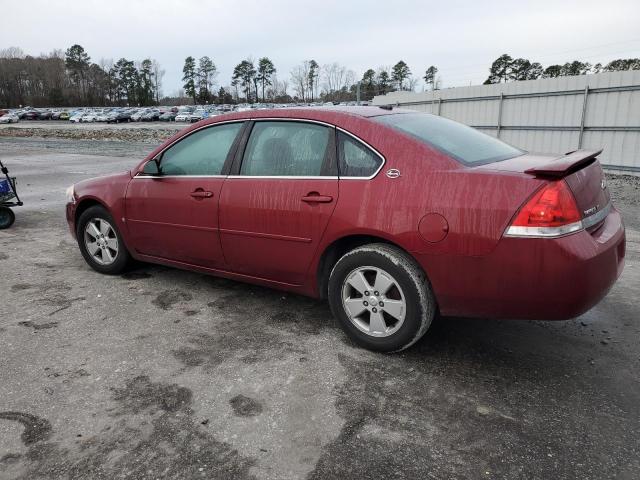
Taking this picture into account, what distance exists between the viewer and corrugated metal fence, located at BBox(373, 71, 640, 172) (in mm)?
12266

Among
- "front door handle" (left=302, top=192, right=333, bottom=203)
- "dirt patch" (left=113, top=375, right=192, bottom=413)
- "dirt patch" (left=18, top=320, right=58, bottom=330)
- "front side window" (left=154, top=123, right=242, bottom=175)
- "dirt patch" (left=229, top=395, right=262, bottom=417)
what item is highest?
"front side window" (left=154, top=123, right=242, bottom=175)

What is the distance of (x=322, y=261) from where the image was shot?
3562mm

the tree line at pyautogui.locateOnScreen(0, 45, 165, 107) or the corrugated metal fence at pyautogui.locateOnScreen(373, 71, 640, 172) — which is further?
the tree line at pyautogui.locateOnScreen(0, 45, 165, 107)

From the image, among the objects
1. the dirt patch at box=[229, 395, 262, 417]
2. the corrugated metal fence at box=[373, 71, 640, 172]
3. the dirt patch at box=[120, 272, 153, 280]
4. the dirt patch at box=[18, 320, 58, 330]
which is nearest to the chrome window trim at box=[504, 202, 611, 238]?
the dirt patch at box=[229, 395, 262, 417]

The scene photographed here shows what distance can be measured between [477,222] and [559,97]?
496 inches

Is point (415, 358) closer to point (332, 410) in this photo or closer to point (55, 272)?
point (332, 410)

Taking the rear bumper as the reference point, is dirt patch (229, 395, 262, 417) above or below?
below

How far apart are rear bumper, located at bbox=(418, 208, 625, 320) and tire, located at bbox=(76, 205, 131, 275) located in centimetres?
316

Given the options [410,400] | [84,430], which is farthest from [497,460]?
[84,430]

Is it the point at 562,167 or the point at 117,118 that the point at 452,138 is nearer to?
the point at 562,167

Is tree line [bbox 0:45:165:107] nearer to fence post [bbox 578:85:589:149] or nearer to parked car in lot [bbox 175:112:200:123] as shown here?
parked car in lot [bbox 175:112:200:123]

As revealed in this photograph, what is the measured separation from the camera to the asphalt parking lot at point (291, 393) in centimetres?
238

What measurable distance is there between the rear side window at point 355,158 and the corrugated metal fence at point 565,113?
11.4 meters

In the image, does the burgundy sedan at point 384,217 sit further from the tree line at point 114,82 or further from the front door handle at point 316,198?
the tree line at point 114,82
